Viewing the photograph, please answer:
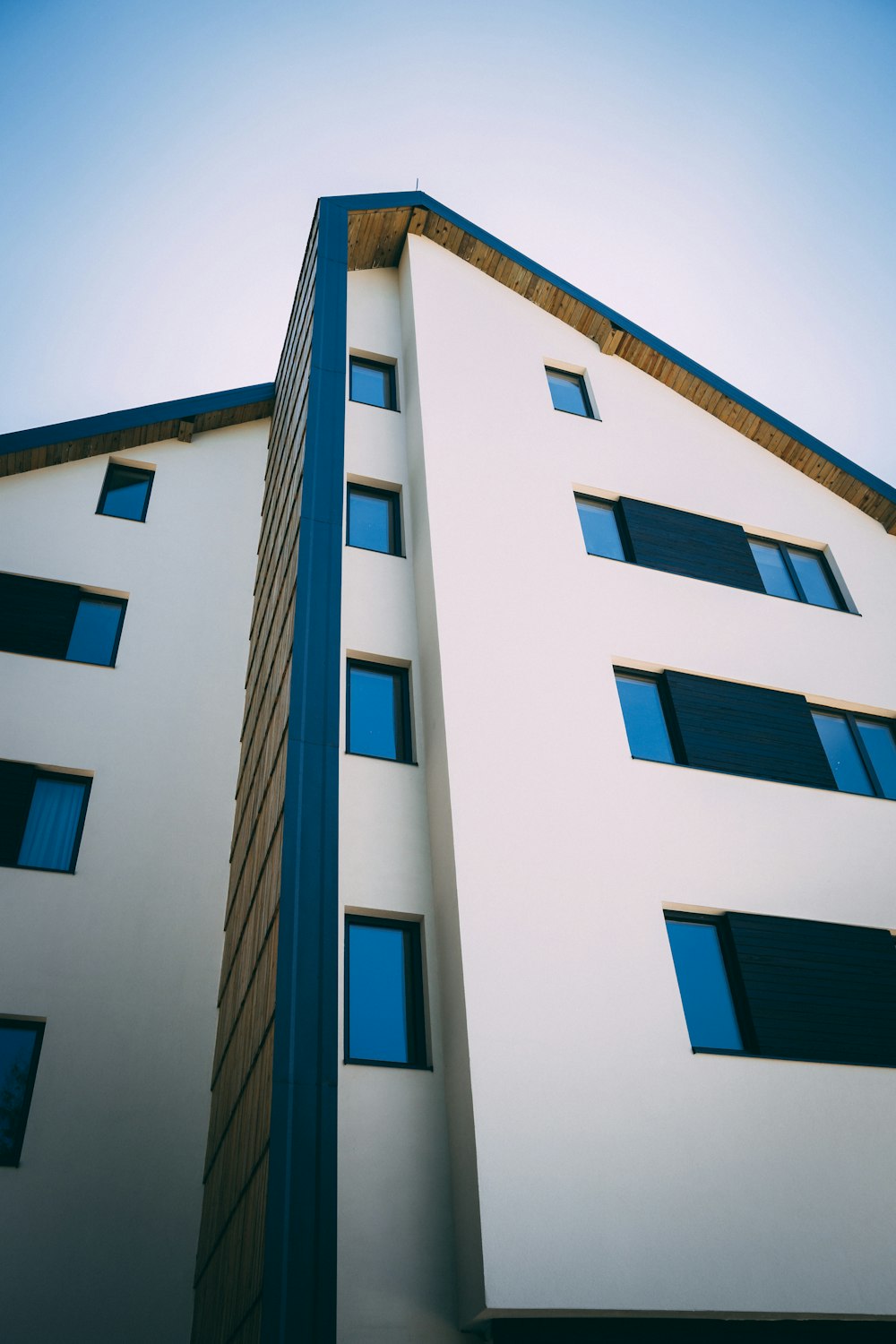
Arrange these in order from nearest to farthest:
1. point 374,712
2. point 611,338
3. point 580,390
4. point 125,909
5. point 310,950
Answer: point 310,950, point 374,712, point 125,909, point 580,390, point 611,338

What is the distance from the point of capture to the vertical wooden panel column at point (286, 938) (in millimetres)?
5645

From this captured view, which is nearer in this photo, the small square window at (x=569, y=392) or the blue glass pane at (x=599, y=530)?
the blue glass pane at (x=599, y=530)

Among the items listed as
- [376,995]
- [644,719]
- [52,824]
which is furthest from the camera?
[52,824]

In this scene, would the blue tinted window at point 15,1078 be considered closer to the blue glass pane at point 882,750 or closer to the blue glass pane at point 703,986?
the blue glass pane at point 703,986

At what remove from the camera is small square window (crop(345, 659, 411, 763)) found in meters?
9.48

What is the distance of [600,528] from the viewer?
40.7ft

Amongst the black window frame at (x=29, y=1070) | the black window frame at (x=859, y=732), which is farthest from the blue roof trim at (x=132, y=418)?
the black window frame at (x=859, y=732)

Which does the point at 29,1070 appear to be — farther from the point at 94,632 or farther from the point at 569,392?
the point at 569,392

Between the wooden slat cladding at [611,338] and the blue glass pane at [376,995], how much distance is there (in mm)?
10846

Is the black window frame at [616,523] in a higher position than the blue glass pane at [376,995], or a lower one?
higher

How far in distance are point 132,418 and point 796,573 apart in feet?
34.5

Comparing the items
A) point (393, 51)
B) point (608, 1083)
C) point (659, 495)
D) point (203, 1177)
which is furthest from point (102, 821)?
point (393, 51)

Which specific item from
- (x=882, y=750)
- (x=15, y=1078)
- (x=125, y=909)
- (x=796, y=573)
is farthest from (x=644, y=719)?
(x=15, y=1078)

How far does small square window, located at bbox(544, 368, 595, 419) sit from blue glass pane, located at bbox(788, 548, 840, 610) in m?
3.85
